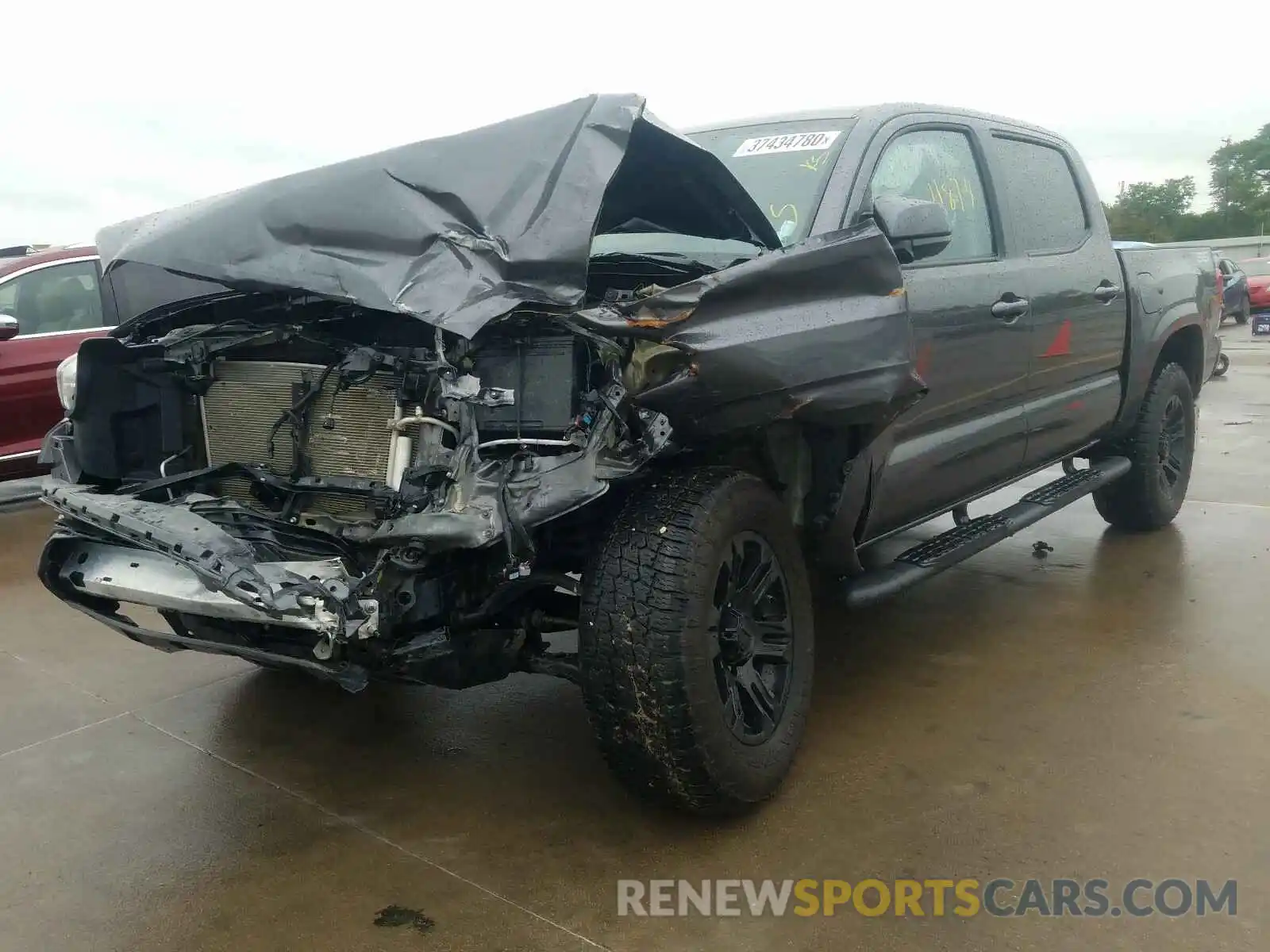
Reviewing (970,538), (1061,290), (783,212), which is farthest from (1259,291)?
(783,212)

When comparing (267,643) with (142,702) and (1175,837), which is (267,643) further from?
(1175,837)

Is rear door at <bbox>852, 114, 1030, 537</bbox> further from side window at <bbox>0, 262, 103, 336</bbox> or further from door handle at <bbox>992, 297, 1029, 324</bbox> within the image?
side window at <bbox>0, 262, 103, 336</bbox>

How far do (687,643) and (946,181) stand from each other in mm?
2185

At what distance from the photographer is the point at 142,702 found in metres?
3.65

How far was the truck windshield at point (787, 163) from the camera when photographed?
10.6ft

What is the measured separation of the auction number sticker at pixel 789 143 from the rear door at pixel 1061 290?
92 centimetres

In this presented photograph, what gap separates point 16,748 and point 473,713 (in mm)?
1415

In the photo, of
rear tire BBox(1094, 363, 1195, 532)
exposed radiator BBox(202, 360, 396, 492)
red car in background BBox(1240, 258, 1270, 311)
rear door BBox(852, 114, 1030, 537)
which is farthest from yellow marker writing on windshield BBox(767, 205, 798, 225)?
red car in background BBox(1240, 258, 1270, 311)

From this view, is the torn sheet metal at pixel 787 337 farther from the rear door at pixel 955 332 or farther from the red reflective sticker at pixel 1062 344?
the red reflective sticker at pixel 1062 344

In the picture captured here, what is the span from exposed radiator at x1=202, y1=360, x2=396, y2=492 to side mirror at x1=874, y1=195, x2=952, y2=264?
1.47 m

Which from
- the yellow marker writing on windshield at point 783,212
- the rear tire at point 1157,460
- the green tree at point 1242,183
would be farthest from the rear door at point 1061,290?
the green tree at point 1242,183

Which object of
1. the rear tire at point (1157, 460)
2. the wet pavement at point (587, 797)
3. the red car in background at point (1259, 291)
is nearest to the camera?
the wet pavement at point (587, 797)

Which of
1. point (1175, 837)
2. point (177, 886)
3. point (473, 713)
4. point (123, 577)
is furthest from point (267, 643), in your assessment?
point (1175, 837)

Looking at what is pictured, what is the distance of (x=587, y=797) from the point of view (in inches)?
114
